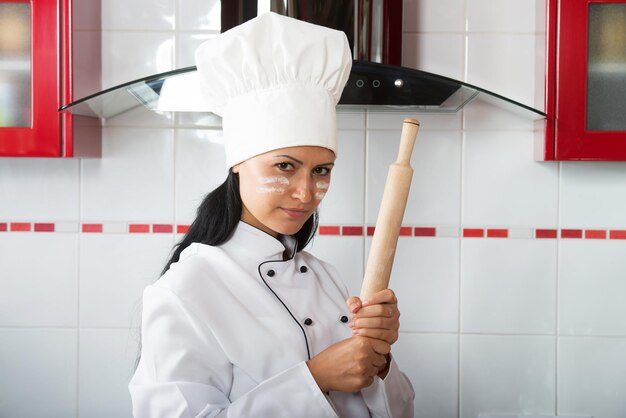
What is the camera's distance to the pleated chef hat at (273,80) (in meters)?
1.20

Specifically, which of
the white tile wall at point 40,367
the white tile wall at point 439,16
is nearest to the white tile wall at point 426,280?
the white tile wall at point 439,16

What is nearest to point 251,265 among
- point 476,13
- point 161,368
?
point 161,368

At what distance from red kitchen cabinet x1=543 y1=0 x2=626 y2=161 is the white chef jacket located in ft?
2.44

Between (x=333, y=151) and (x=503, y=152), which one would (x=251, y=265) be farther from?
(x=503, y=152)

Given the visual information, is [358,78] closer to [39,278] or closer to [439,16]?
[439,16]

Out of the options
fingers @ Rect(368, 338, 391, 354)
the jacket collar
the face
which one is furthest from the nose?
fingers @ Rect(368, 338, 391, 354)

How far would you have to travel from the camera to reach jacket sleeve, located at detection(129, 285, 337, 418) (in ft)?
3.78

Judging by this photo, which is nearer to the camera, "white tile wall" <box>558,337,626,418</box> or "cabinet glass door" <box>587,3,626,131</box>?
"cabinet glass door" <box>587,3,626,131</box>

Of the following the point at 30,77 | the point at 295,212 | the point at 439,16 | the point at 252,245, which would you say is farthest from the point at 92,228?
the point at 439,16

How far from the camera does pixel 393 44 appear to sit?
1749 millimetres

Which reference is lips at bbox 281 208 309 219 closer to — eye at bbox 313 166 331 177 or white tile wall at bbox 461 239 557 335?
eye at bbox 313 166 331 177

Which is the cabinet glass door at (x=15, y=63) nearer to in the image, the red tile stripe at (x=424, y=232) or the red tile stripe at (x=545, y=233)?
the red tile stripe at (x=424, y=232)

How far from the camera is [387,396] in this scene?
1348mm

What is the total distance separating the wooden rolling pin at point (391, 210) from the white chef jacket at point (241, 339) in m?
0.19
